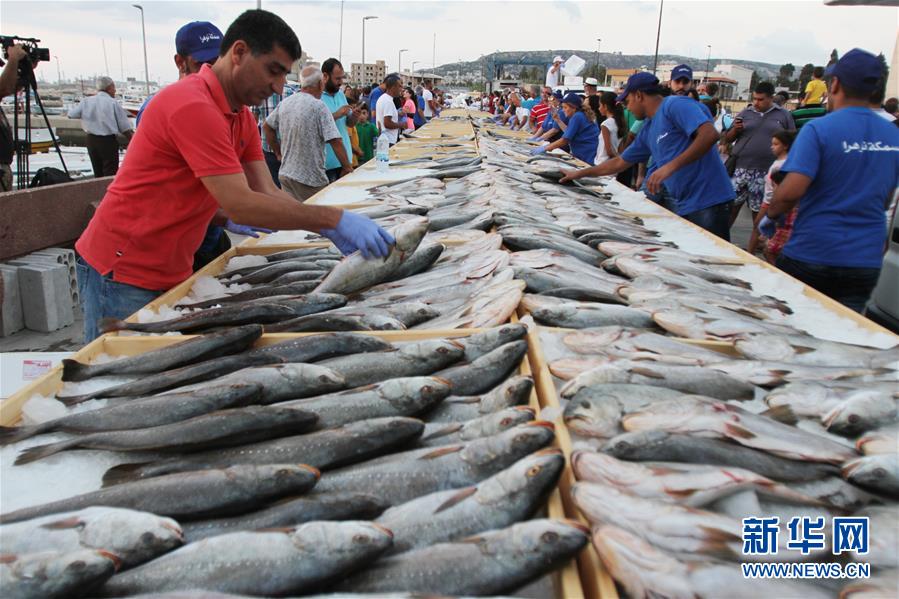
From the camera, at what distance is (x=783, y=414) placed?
200 centimetres

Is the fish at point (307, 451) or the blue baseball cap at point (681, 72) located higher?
the blue baseball cap at point (681, 72)

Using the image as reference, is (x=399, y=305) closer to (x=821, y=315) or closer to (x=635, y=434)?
(x=635, y=434)

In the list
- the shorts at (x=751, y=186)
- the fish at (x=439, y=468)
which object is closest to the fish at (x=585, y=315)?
the fish at (x=439, y=468)

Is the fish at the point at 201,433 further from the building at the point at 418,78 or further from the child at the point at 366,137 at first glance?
the building at the point at 418,78

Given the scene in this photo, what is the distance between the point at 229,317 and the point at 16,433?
0.93 metres

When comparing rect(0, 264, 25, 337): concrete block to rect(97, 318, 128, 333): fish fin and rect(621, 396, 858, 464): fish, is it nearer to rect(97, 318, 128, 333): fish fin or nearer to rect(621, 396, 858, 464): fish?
rect(97, 318, 128, 333): fish fin

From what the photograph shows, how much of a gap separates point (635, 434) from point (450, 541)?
0.62 meters

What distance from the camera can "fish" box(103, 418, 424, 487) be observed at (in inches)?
67.9

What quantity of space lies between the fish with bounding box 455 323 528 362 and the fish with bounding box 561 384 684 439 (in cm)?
42

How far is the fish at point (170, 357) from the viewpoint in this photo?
2.32 m

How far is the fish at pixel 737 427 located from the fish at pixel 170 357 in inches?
60.2

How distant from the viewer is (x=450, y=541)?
1.44 metres

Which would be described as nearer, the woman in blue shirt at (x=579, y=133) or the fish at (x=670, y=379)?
the fish at (x=670, y=379)

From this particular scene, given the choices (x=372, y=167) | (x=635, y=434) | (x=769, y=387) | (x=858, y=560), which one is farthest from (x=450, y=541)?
(x=372, y=167)
